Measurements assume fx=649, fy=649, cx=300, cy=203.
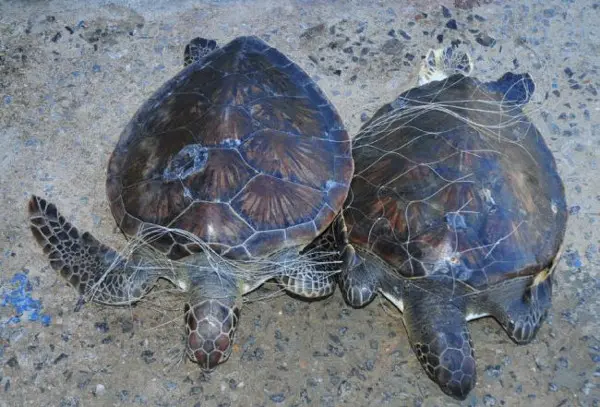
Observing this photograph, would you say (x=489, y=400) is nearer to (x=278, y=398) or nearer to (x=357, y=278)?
(x=357, y=278)

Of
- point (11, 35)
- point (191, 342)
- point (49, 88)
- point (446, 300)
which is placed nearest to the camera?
point (191, 342)

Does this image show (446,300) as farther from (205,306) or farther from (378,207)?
(205,306)

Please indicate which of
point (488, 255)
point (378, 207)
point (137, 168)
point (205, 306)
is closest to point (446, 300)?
point (488, 255)

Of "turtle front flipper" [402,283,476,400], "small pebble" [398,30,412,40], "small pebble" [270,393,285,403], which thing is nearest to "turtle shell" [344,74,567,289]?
"turtle front flipper" [402,283,476,400]

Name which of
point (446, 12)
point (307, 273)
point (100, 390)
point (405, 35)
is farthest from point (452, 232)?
point (446, 12)

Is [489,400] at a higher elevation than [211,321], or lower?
lower

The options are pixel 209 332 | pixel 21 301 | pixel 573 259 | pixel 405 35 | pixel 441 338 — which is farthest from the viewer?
pixel 405 35

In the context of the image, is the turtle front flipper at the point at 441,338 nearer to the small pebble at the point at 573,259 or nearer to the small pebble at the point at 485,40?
the small pebble at the point at 573,259
